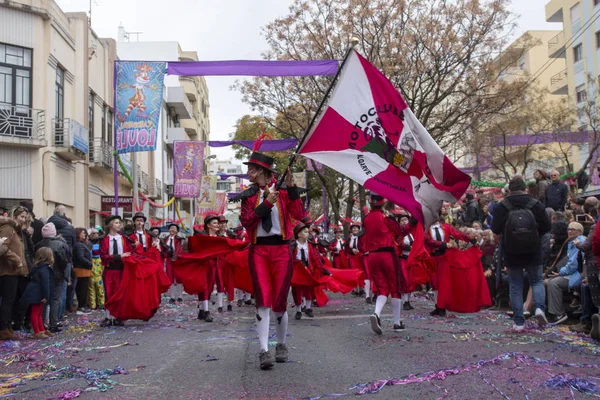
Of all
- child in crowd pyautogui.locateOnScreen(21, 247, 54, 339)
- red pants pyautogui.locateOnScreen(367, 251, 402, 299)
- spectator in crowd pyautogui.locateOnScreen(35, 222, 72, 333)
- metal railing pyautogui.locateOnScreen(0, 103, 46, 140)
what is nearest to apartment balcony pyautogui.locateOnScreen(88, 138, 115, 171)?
metal railing pyautogui.locateOnScreen(0, 103, 46, 140)

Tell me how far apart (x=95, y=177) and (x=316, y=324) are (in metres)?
20.9

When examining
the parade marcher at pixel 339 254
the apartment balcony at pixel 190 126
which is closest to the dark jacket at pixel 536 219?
the parade marcher at pixel 339 254

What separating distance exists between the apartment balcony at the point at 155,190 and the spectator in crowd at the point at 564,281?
116 ft

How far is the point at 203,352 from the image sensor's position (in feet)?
25.6

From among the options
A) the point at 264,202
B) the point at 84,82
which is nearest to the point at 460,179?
the point at 264,202

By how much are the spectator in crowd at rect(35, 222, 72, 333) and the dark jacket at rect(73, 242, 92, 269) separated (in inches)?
96.4

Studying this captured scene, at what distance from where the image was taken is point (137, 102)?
17422mm

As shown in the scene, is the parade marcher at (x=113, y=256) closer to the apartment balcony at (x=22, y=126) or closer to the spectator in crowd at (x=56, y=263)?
the spectator in crowd at (x=56, y=263)

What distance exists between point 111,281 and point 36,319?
1698 mm

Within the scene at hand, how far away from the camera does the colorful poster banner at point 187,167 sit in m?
27.5

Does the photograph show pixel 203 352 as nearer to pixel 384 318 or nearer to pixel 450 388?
pixel 450 388

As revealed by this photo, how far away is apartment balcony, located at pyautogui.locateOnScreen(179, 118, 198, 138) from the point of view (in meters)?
60.7

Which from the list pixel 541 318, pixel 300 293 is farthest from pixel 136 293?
pixel 541 318

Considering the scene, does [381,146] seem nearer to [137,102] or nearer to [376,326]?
[376,326]
